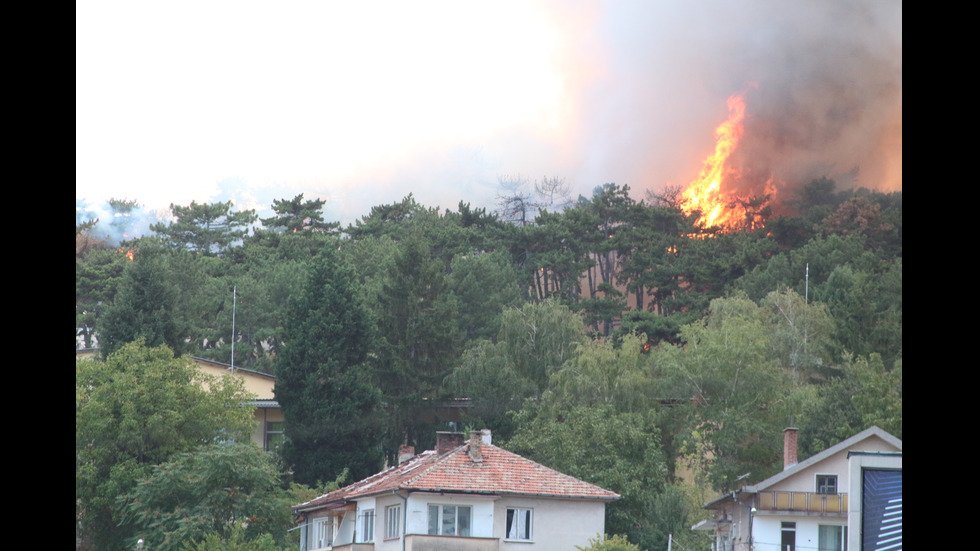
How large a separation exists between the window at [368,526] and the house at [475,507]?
33 mm

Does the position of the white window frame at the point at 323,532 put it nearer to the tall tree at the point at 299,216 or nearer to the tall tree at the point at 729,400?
the tall tree at the point at 729,400

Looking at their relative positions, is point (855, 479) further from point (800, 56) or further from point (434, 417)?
point (800, 56)

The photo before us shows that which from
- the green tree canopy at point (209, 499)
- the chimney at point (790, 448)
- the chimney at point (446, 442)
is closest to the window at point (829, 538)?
the chimney at point (790, 448)

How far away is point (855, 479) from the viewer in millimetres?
22969

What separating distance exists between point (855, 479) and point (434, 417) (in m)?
39.0

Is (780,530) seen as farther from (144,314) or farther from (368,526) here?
(144,314)

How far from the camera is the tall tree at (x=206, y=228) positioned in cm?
9125

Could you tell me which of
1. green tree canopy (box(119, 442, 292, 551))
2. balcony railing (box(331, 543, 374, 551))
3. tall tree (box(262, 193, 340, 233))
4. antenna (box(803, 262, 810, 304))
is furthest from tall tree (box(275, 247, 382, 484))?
tall tree (box(262, 193, 340, 233))

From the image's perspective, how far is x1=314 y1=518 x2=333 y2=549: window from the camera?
42.9m

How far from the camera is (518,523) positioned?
3894cm

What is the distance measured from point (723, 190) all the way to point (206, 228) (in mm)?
38638

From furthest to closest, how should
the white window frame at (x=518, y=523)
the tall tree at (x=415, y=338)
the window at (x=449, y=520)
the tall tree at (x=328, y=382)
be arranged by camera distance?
the tall tree at (x=415, y=338) → the tall tree at (x=328, y=382) → the white window frame at (x=518, y=523) → the window at (x=449, y=520)

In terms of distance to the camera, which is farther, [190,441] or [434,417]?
[434,417]
